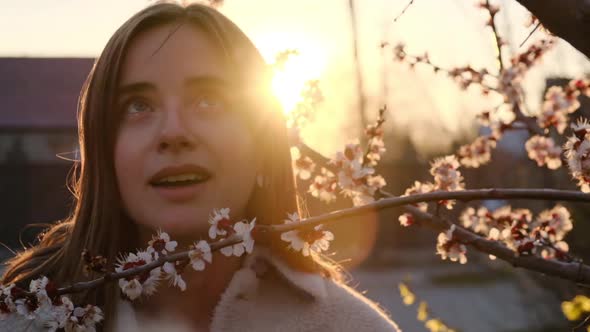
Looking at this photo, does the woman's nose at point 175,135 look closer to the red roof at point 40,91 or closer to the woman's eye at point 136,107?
the woman's eye at point 136,107

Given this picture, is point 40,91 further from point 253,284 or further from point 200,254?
point 200,254

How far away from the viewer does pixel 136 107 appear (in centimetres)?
186

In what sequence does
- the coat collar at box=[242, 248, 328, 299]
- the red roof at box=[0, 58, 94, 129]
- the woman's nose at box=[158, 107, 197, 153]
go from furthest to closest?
1. the red roof at box=[0, 58, 94, 129]
2. the coat collar at box=[242, 248, 328, 299]
3. the woman's nose at box=[158, 107, 197, 153]

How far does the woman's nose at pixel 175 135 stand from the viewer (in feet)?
5.59

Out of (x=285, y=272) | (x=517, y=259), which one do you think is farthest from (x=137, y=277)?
(x=517, y=259)

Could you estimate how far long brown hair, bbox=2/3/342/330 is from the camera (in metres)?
1.92

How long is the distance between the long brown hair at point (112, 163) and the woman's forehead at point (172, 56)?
2 centimetres

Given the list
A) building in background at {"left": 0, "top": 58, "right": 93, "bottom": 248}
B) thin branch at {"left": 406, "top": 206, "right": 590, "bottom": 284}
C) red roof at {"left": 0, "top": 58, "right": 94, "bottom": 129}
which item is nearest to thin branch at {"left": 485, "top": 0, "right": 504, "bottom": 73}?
thin branch at {"left": 406, "top": 206, "right": 590, "bottom": 284}

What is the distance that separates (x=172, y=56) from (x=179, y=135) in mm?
259

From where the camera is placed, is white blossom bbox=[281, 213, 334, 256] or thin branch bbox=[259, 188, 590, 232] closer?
thin branch bbox=[259, 188, 590, 232]

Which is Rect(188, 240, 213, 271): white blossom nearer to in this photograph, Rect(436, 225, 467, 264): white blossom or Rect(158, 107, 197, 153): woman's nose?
Rect(158, 107, 197, 153): woman's nose

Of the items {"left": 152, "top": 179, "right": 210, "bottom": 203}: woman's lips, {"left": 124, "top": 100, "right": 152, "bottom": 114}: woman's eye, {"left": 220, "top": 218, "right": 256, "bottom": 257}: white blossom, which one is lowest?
{"left": 152, "top": 179, "right": 210, "bottom": 203}: woman's lips

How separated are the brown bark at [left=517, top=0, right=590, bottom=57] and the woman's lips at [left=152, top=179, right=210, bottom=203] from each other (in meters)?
0.95

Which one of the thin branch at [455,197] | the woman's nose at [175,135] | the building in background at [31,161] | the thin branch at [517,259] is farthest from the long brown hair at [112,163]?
the building in background at [31,161]
